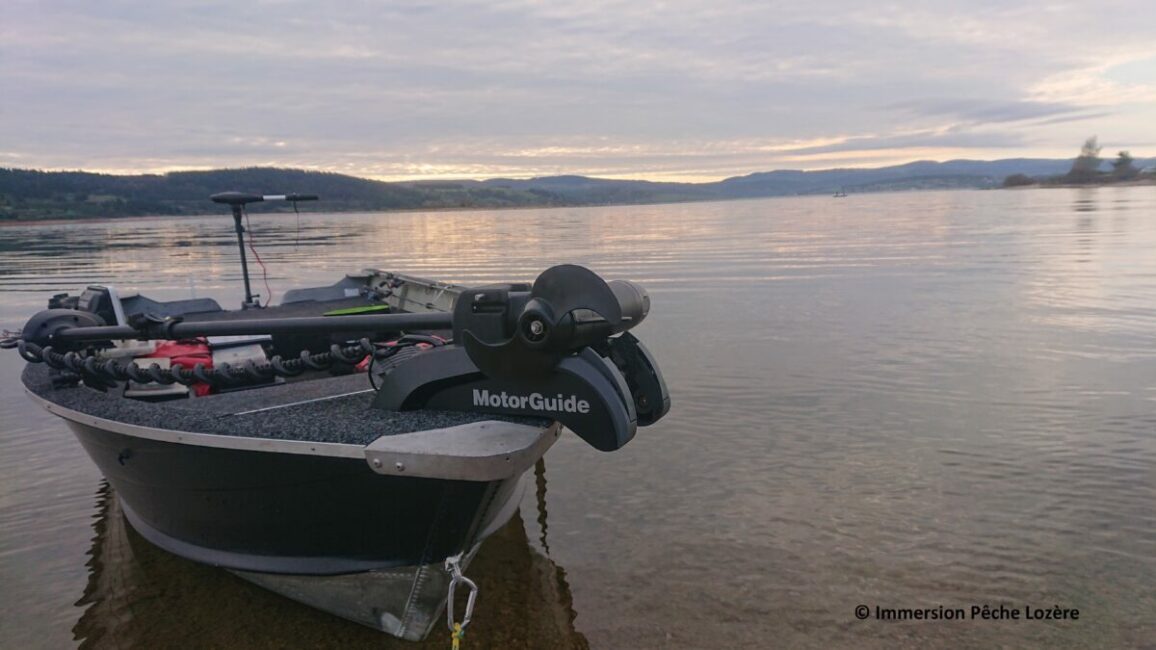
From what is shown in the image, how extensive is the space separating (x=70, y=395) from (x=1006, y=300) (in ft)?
51.2

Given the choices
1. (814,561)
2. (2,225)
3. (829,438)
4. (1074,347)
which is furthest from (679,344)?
(2,225)

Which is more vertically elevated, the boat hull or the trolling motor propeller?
the trolling motor propeller

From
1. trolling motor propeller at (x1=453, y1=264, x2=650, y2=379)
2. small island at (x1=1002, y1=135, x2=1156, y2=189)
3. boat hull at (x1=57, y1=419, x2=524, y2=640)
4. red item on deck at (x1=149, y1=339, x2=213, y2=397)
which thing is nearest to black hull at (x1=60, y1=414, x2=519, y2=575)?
boat hull at (x1=57, y1=419, x2=524, y2=640)

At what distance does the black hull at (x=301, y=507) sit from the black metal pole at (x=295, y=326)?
28.2 inches

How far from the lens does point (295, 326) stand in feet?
14.4

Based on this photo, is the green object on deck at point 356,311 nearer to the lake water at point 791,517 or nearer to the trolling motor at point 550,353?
the lake water at point 791,517

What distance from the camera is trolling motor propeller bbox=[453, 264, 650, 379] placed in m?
3.42

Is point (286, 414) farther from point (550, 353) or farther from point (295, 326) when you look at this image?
point (550, 353)

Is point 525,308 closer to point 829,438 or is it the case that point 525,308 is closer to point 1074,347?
point 829,438

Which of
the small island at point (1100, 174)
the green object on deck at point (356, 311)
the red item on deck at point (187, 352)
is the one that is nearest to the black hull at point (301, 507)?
the red item on deck at point (187, 352)

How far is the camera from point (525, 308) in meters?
3.44

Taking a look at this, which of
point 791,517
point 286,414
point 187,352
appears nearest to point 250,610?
point 286,414

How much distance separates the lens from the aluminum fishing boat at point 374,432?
137 inches

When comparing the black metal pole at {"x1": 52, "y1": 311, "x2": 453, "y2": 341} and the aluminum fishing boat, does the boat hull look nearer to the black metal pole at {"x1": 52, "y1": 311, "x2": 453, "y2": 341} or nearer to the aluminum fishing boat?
the aluminum fishing boat
